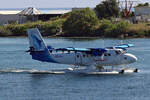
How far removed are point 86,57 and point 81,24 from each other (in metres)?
59.1

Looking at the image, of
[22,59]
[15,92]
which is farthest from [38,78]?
[22,59]

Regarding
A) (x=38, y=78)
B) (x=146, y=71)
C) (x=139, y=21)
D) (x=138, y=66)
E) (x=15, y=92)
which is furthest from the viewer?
(x=139, y=21)

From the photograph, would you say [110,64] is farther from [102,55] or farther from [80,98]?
[80,98]

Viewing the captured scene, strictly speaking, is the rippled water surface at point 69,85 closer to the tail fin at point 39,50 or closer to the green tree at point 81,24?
the tail fin at point 39,50

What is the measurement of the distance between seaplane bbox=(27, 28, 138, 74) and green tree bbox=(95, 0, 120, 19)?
72349 millimetres

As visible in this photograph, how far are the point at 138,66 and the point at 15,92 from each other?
15978mm

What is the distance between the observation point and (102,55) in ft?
162

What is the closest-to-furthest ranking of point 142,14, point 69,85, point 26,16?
point 69,85
point 142,14
point 26,16

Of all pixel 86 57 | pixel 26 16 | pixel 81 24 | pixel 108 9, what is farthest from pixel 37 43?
pixel 26 16

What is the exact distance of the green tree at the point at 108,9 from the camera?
401ft

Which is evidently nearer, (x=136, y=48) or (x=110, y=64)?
(x=110, y=64)

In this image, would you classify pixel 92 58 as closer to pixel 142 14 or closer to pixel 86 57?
pixel 86 57

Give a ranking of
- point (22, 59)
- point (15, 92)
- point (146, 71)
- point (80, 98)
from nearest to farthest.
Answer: point (80, 98), point (15, 92), point (146, 71), point (22, 59)

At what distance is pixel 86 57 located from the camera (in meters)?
49.8
